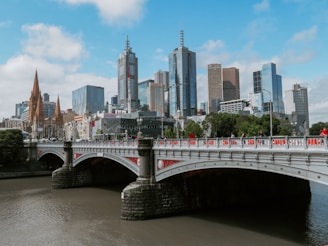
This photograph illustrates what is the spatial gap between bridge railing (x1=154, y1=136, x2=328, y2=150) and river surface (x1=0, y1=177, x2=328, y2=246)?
6.29 meters

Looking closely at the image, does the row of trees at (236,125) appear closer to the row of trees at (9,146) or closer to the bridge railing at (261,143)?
the row of trees at (9,146)

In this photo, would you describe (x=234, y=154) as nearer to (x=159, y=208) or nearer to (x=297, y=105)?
(x=159, y=208)

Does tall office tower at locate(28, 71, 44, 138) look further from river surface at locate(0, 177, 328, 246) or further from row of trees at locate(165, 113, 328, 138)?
river surface at locate(0, 177, 328, 246)

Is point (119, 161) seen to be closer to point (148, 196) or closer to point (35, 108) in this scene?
point (148, 196)

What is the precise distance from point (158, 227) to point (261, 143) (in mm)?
10440

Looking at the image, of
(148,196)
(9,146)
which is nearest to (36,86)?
(9,146)

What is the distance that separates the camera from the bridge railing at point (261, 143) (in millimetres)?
17094

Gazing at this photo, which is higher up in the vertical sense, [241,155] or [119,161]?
[241,155]

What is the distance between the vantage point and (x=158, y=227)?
24.6m

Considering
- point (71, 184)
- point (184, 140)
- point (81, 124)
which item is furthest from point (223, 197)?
point (81, 124)

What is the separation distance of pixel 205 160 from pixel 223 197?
28.7ft

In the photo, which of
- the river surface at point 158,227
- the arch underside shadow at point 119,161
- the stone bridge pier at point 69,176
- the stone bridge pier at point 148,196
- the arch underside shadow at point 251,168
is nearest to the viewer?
the arch underside shadow at point 251,168

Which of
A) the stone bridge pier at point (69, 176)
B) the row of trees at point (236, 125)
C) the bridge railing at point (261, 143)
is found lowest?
the stone bridge pier at point (69, 176)

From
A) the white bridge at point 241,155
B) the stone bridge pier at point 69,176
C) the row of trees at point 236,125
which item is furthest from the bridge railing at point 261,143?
the row of trees at point 236,125
